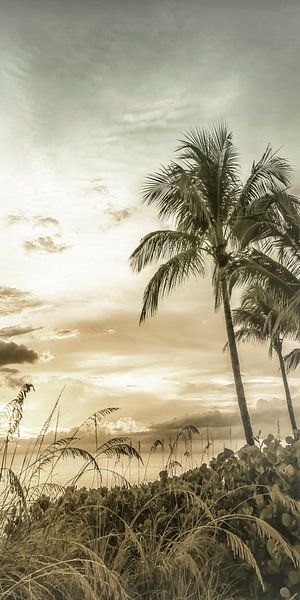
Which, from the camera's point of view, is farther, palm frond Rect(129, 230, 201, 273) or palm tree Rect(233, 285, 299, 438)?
palm tree Rect(233, 285, 299, 438)

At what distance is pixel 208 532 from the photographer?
15.2 feet

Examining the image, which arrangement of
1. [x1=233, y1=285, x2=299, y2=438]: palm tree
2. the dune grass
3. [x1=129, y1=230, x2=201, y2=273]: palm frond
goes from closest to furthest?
the dune grass
[x1=129, y1=230, x2=201, y2=273]: palm frond
[x1=233, y1=285, x2=299, y2=438]: palm tree

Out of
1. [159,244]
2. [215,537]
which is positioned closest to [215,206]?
[159,244]

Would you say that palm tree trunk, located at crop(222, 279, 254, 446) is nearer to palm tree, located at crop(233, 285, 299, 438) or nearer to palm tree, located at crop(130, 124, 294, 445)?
palm tree, located at crop(130, 124, 294, 445)

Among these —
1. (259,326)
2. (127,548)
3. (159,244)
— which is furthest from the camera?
(259,326)

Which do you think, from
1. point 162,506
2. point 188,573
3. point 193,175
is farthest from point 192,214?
point 188,573

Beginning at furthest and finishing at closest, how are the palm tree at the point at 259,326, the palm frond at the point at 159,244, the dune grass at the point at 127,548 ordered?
the palm tree at the point at 259,326 → the palm frond at the point at 159,244 → the dune grass at the point at 127,548

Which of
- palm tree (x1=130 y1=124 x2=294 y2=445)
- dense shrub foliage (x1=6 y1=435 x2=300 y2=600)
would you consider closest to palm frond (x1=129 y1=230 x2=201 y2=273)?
palm tree (x1=130 y1=124 x2=294 y2=445)

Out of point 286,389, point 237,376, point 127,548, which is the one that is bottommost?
point 127,548

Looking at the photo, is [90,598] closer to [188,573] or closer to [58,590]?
[58,590]

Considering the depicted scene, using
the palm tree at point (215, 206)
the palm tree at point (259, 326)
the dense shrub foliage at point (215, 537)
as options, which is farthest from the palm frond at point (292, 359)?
the dense shrub foliage at point (215, 537)

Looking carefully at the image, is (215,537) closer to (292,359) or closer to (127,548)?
(127,548)

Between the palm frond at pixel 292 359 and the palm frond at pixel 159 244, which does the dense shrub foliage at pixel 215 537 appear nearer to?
the palm frond at pixel 159 244

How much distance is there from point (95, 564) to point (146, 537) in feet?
4.82
